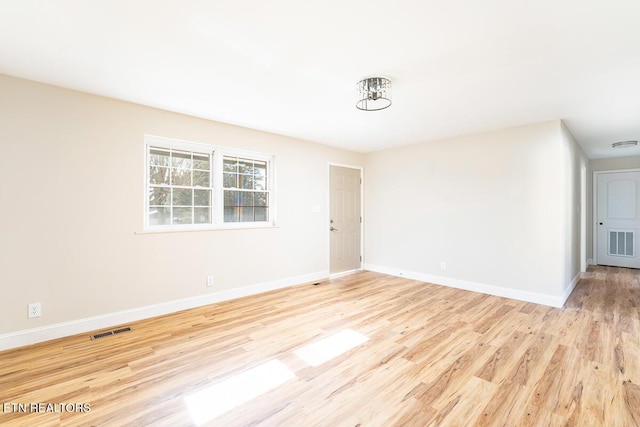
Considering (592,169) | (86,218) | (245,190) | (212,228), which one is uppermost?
(592,169)

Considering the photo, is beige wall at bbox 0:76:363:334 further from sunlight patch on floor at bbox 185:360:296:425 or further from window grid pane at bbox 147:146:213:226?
sunlight patch on floor at bbox 185:360:296:425

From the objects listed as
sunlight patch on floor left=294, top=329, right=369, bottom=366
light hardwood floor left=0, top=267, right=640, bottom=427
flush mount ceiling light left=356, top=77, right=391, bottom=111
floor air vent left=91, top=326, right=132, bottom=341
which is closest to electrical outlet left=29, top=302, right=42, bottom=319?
light hardwood floor left=0, top=267, right=640, bottom=427

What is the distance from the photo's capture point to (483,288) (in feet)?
14.5

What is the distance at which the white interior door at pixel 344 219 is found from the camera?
18.1 feet

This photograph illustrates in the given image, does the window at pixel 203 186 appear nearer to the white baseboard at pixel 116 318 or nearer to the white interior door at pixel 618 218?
the white baseboard at pixel 116 318

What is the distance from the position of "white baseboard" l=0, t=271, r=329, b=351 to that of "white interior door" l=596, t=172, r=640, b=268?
7.40 metres

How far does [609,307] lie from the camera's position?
374 cm

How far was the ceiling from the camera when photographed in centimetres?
178

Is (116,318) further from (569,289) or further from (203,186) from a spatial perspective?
(569,289)

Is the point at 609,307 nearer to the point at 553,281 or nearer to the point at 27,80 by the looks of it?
the point at 553,281

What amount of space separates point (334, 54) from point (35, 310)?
365 centimetres

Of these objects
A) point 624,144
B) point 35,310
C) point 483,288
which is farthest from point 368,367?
point 624,144

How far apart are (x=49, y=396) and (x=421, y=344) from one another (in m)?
2.99

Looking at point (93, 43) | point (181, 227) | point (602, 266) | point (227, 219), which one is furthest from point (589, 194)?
point (93, 43)
